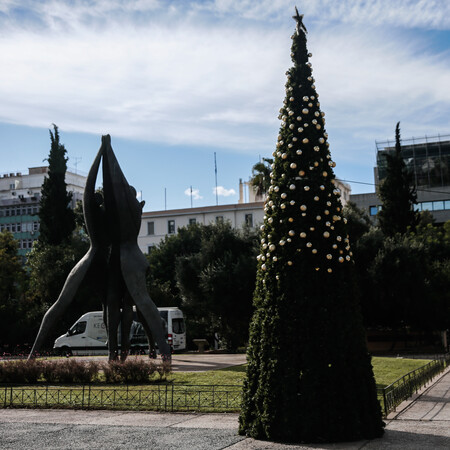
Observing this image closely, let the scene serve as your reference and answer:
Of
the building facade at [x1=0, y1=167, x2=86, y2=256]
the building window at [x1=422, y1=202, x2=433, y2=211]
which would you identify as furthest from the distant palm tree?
the building facade at [x1=0, y1=167, x2=86, y2=256]

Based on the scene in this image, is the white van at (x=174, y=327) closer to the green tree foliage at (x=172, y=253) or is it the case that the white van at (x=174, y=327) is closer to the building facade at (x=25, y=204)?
the green tree foliage at (x=172, y=253)

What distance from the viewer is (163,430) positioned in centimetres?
1077

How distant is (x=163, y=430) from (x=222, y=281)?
23.5 metres

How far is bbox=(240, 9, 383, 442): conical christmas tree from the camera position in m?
9.41

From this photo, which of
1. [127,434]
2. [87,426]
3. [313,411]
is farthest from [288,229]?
[87,426]

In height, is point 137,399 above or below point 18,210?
below

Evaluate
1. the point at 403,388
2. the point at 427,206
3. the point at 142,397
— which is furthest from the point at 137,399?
the point at 427,206

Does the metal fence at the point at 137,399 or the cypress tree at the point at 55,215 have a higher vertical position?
the cypress tree at the point at 55,215

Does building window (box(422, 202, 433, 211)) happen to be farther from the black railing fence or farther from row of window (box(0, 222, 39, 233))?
row of window (box(0, 222, 39, 233))

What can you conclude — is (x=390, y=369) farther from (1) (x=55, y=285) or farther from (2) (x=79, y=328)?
(1) (x=55, y=285)

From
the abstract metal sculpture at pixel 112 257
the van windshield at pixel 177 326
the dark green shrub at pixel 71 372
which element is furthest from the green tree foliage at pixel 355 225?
the dark green shrub at pixel 71 372

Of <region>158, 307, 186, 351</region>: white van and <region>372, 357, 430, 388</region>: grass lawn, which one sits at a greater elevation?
<region>158, 307, 186, 351</region>: white van

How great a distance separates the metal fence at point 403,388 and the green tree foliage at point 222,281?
1515cm

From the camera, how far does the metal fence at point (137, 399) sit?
13.2 m
